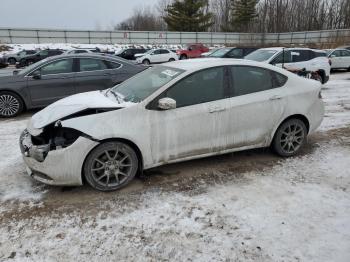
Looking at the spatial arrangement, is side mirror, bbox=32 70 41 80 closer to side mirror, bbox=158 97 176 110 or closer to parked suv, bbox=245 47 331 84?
side mirror, bbox=158 97 176 110

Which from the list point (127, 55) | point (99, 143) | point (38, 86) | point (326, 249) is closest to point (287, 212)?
point (326, 249)

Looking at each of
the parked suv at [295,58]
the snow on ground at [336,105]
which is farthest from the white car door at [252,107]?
the parked suv at [295,58]

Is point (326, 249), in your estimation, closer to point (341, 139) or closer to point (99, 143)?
point (99, 143)

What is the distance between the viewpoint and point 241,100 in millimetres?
4566

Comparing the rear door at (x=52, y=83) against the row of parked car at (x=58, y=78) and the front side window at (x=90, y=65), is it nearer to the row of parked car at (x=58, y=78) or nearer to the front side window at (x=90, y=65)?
the row of parked car at (x=58, y=78)

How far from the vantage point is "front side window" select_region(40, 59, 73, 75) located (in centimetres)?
802

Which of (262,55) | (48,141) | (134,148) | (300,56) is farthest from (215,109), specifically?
(300,56)

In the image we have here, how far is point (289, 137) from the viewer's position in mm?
5082

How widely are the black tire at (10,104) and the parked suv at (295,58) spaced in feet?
25.2

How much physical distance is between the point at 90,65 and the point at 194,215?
6168mm

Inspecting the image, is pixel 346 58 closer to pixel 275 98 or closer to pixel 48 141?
pixel 275 98

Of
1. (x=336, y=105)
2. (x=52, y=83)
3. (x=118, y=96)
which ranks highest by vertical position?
(x=118, y=96)

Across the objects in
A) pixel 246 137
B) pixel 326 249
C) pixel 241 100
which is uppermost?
pixel 241 100

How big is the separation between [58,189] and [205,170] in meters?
2.00
